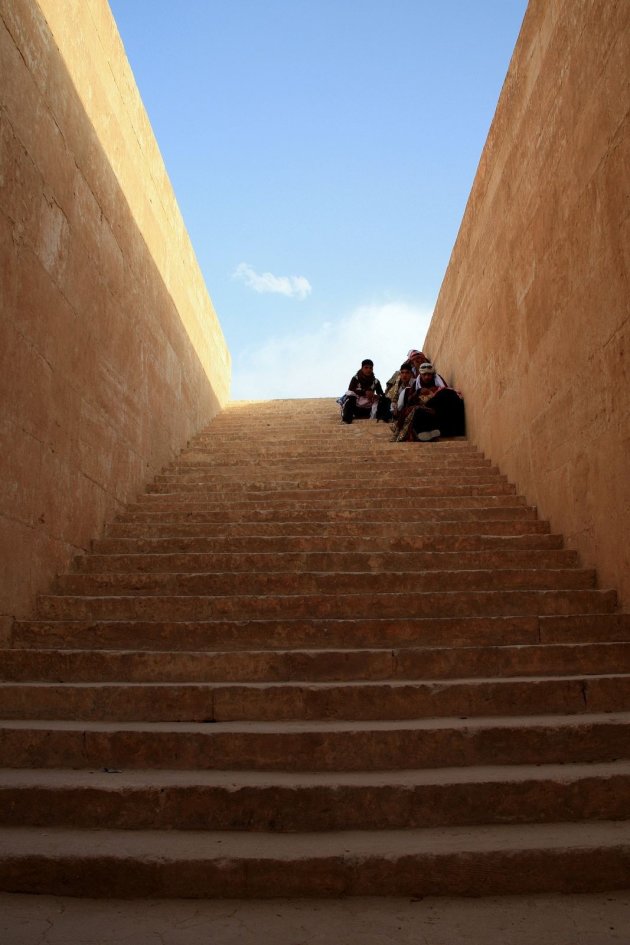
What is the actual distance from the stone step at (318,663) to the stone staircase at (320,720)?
0.03 feet

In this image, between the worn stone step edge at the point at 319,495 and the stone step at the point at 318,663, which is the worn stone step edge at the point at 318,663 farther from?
the worn stone step edge at the point at 319,495

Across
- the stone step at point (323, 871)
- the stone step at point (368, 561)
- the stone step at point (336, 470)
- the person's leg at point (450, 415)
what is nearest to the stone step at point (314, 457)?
the stone step at point (336, 470)

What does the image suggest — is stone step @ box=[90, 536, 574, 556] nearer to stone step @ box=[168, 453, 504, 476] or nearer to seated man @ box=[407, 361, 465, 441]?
stone step @ box=[168, 453, 504, 476]

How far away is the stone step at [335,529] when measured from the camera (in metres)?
5.07

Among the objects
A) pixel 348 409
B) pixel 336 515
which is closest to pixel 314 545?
pixel 336 515

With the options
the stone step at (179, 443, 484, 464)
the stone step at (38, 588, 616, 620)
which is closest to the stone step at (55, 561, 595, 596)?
the stone step at (38, 588, 616, 620)

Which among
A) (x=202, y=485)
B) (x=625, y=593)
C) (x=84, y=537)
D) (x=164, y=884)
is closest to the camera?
(x=164, y=884)

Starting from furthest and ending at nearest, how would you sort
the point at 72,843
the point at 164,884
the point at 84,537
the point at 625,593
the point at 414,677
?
1. the point at 84,537
2. the point at 625,593
3. the point at 414,677
4. the point at 72,843
5. the point at 164,884

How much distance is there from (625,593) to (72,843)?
3137mm

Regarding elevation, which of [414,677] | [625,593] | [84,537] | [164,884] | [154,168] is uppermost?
[154,168]

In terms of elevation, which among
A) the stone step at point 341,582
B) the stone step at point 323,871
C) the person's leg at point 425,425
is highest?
the person's leg at point 425,425

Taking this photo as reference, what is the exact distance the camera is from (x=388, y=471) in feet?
21.5

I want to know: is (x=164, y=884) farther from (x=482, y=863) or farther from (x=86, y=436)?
(x=86, y=436)

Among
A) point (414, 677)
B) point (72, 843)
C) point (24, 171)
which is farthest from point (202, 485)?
point (72, 843)
